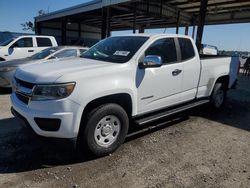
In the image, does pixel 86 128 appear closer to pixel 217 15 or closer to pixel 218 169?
pixel 218 169

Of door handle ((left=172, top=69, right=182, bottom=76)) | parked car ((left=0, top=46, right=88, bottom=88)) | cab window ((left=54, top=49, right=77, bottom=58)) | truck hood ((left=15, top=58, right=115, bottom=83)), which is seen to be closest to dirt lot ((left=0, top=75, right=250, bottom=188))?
truck hood ((left=15, top=58, right=115, bottom=83))

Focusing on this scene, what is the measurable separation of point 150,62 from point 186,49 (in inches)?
59.6

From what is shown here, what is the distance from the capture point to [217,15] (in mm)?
18438

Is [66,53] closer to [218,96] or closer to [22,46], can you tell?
[22,46]

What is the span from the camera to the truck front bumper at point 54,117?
3.19 metres

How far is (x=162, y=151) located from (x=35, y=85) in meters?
2.30

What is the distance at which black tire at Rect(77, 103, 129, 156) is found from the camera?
3.46 m

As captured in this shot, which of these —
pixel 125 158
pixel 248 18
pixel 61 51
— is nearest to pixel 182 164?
pixel 125 158

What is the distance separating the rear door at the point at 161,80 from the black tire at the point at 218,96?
65.4 inches

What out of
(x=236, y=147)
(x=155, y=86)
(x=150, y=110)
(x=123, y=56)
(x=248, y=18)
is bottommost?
(x=236, y=147)

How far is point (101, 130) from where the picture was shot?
3703 mm

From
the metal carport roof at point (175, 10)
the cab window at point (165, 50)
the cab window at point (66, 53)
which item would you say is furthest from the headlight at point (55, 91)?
the metal carport roof at point (175, 10)

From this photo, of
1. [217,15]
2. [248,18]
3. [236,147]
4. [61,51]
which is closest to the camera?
[236,147]

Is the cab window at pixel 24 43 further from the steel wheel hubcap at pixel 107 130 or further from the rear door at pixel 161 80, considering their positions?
the steel wheel hubcap at pixel 107 130
